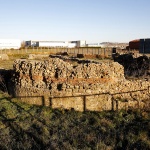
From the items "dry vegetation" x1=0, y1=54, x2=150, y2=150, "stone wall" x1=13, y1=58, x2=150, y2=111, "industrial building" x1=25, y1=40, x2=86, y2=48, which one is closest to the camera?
"dry vegetation" x1=0, y1=54, x2=150, y2=150

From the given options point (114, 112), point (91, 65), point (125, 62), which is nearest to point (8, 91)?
point (91, 65)

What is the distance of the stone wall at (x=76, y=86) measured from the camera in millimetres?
11031

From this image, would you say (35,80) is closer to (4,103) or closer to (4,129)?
(4,103)

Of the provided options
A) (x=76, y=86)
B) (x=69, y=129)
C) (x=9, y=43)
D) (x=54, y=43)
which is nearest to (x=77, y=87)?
(x=76, y=86)

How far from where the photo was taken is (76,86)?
11.0 m

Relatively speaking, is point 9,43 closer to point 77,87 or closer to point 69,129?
point 77,87

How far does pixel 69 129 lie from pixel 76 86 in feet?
8.73

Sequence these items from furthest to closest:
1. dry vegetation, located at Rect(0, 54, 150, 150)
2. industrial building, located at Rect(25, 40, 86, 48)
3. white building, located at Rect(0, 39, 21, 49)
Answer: industrial building, located at Rect(25, 40, 86, 48), white building, located at Rect(0, 39, 21, 49), dry vegetation, located at Rect(0, 54, 150, 150)

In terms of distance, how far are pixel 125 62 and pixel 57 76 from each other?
11.6m

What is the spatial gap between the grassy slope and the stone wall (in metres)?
0.49

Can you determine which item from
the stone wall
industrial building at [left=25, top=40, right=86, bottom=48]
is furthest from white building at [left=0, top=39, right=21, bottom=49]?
the stone wall

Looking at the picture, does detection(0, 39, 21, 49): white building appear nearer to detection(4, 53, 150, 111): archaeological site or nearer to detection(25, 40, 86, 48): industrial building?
detection(25, 40, 86, 48): industrial building

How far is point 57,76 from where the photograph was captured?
11242 mm

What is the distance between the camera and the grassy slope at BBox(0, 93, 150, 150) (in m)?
7.64
